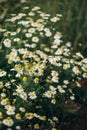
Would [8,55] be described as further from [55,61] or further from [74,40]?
[74,40]

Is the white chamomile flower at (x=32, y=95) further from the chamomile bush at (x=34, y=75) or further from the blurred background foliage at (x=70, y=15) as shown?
the blurred background foliage at (x=70, y=15)

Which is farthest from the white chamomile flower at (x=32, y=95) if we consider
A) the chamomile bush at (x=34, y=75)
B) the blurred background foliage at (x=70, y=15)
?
the blurred background foliage at (x=70, y=15)

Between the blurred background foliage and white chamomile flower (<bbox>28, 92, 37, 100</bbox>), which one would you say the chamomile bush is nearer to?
white chamomile flower (<bbox>28, 92, 37, 100</bbox>)

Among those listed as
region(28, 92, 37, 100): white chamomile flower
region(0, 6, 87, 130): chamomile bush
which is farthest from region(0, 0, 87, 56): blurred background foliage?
region(28, 92, 37, 100): white chamomile flower

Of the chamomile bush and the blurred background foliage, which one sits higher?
the blurred background foliage

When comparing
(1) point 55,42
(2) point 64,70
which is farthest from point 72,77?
(1) point 55,42
